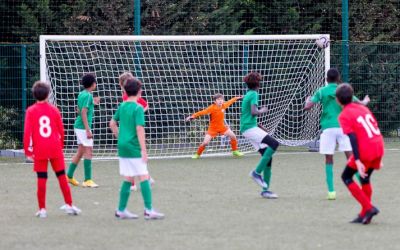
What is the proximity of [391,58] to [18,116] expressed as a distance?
8.71 metres

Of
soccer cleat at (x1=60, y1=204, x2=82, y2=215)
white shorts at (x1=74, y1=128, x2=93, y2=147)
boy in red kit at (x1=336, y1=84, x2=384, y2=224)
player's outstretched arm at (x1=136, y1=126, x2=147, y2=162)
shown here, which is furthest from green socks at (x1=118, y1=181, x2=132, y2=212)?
white shorts at (x1=74, y1=128, x2=93, y2=147)

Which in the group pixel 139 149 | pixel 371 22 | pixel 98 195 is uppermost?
pixel 371 22

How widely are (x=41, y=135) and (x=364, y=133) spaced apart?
372 cm

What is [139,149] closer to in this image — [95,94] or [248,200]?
[248,200]

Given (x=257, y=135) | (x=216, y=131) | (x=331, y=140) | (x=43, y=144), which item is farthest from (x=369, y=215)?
(x=216, y=131)

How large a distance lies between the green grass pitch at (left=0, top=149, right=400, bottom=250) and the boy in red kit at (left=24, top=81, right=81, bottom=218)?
305 mm

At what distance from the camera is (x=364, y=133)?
10.1 metres

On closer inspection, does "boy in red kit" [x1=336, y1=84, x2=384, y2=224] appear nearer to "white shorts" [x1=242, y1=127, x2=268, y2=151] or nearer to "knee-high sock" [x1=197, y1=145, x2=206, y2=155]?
"white shorts" [x1=242, y1=127, x2=268, y2=151]

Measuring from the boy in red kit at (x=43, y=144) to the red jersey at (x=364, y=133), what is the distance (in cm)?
335

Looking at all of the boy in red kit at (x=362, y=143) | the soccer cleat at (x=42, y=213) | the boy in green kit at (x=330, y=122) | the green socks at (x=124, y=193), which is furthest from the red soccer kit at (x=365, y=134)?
the soccer cleat at (x=42, y=213)

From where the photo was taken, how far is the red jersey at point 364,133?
10.1 meters

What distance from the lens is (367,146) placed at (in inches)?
396

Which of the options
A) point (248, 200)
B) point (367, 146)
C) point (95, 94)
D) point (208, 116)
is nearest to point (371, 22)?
point (208, 116)

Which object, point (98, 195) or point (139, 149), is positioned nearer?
Result: point (139, 149)
